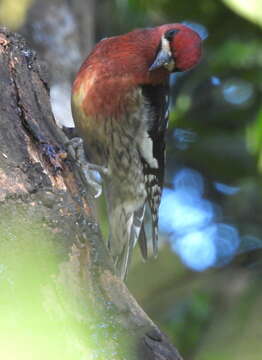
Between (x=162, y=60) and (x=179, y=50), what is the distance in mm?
89

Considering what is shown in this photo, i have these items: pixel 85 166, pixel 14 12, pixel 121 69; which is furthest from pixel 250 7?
pixel 14 12

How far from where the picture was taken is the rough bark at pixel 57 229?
1.86m

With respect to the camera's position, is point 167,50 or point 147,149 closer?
point 167,50

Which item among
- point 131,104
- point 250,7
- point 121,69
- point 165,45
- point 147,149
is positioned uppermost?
point 250,7

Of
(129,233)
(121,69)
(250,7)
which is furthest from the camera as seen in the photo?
(129,233)

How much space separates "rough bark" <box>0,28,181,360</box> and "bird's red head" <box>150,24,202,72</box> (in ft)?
3.15

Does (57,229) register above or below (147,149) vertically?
above

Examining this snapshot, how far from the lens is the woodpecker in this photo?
3.31m

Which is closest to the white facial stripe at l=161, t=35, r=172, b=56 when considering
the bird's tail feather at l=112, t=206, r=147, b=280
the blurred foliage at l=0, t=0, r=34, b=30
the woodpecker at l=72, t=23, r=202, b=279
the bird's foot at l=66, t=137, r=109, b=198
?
the woodpecker at l=72, t=23, r=202, b=279

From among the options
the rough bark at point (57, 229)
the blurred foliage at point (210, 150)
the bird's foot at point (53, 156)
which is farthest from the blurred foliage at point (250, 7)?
the blurred foliage at point (210, 150)

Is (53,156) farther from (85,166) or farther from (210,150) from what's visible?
(210,150)

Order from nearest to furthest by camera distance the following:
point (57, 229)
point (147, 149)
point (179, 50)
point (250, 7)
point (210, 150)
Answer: point (57, 229)
point (250, 7)
point (179, 50)
point (147, 149)
point (210, 150)

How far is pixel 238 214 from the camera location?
4.72 m

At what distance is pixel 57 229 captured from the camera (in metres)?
2.04
